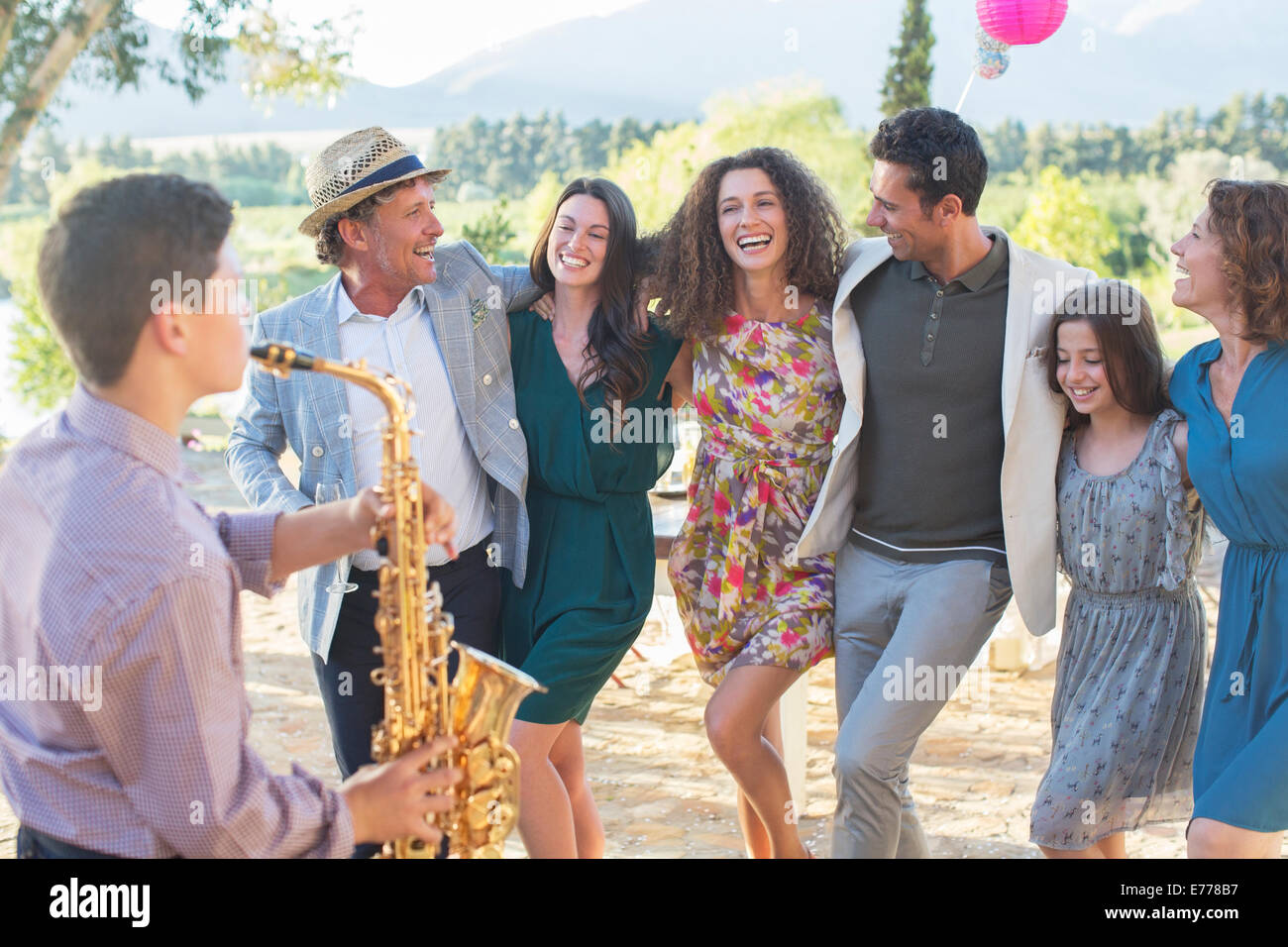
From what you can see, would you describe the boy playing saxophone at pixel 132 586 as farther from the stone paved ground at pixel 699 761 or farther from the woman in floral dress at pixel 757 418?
the stone paved ground at pixel 699 761

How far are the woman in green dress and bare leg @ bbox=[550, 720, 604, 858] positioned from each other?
1cm

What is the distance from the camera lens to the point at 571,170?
4838 centimetres

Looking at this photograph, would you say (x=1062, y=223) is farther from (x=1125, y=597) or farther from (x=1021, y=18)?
(x=1125, y=597)

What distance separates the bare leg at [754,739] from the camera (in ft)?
10.6

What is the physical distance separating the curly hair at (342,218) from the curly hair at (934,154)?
137 centimetres

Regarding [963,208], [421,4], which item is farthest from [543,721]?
[421,4]

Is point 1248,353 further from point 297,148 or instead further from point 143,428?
point 297,148

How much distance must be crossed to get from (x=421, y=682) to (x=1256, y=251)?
7.29ft

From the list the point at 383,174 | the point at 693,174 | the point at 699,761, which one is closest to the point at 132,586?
the point at 383,174

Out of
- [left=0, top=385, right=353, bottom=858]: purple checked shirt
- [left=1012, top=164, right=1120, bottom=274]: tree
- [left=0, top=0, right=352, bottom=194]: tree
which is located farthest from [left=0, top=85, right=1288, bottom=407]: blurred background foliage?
[left=0, top=385, right=353, bottom=858]: purple checked shirt

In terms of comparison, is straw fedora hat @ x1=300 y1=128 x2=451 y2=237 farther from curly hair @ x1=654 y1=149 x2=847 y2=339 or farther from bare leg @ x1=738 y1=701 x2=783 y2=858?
bare leg @ x1=738 y1=701 x2=783 y2=858

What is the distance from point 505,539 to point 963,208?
1.61 meters

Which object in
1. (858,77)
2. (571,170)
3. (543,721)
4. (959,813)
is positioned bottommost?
(959,813)

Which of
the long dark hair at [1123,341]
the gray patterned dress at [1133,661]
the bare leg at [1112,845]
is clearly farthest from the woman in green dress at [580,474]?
the bare leg at [1112,845]
